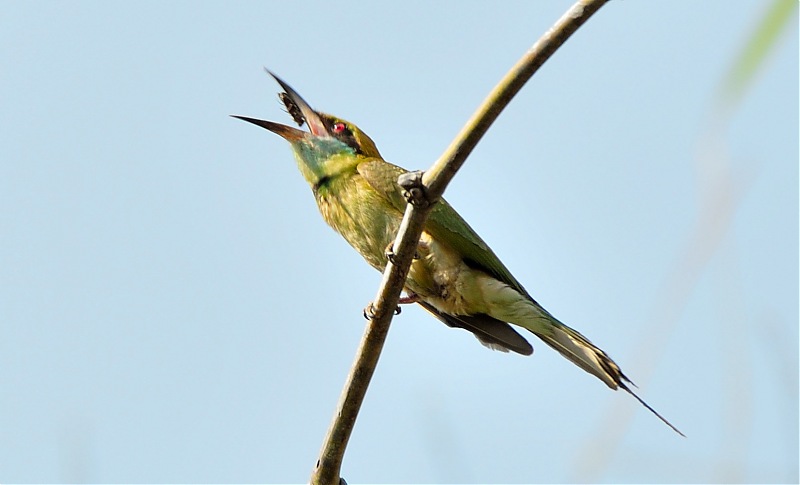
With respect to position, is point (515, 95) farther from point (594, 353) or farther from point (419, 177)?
point (594, 353)

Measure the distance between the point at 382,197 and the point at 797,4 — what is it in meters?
3.12

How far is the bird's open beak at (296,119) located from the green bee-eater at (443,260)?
145 millimetres

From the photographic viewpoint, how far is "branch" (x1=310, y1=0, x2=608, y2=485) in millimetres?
1808

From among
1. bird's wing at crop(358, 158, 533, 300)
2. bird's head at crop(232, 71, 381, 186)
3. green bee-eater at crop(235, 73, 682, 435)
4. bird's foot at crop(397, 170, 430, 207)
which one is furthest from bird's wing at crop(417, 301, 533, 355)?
bird's foot at crop(397, 170, 430, 207)

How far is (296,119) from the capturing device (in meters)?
4.68

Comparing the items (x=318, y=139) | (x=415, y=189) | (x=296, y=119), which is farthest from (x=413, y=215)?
(x=296, y=119)

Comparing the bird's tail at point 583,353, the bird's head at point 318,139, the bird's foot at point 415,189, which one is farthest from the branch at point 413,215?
the bird's head at point 318,139

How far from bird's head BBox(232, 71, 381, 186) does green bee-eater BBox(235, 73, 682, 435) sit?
0.03m

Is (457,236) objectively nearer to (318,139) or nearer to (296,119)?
(318,139)

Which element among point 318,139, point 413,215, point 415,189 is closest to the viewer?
point 415,189

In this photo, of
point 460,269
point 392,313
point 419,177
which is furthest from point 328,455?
point 460,269

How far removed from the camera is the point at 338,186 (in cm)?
424

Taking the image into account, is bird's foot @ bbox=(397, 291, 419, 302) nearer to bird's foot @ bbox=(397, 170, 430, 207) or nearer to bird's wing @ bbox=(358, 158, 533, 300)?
bird's wing @ bbox=(358, 158, 533, 300)

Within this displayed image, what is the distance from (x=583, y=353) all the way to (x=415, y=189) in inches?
61.6
